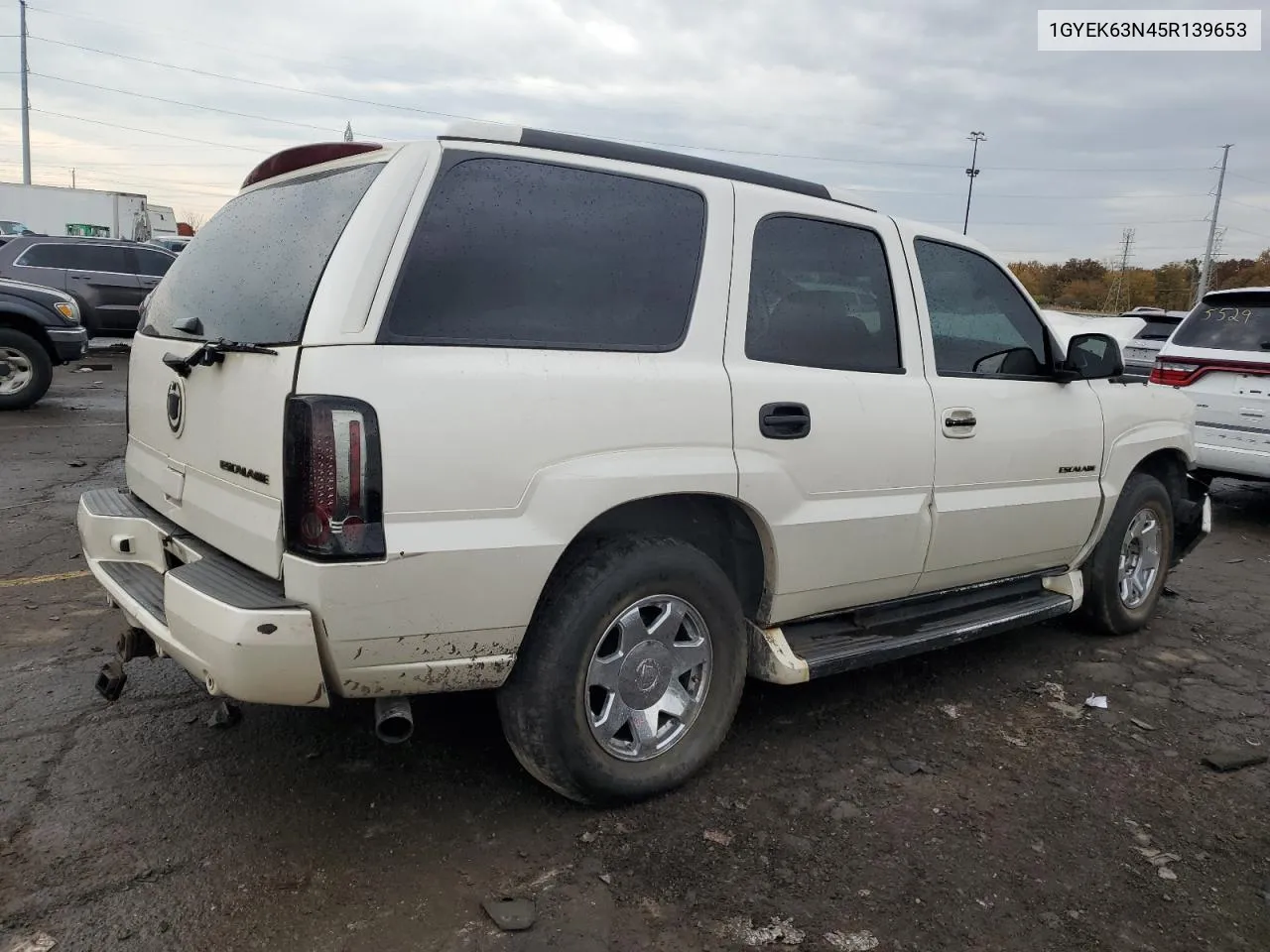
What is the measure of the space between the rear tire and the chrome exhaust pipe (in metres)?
9.56

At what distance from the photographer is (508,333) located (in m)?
2.55

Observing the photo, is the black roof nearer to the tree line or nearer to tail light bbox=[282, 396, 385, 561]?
tail light bbox=[282, 396, 385, 561]

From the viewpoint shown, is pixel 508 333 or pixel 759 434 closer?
pixel 508 333

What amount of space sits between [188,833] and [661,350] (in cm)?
195

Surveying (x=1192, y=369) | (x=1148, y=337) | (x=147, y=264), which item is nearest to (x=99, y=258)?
(x=147, y=264)

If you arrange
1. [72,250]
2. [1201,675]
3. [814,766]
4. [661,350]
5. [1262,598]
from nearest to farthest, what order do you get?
1. [661,350]
2. [814,766]
3. [1201,675]
4. [1262,598]
5. [72,250]

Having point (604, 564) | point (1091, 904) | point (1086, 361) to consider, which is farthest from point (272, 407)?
point (1086, 361)

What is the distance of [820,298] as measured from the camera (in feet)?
10.9

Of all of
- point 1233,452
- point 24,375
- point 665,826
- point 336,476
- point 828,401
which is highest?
point 828,401

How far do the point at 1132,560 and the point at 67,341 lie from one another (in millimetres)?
10269

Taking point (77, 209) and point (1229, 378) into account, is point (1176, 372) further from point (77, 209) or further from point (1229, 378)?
point (77, 209)

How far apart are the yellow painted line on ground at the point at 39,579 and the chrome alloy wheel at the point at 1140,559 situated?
529 centimetres

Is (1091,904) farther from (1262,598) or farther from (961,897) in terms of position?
(1262,598)

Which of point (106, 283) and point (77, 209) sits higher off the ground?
point (77, 209)
